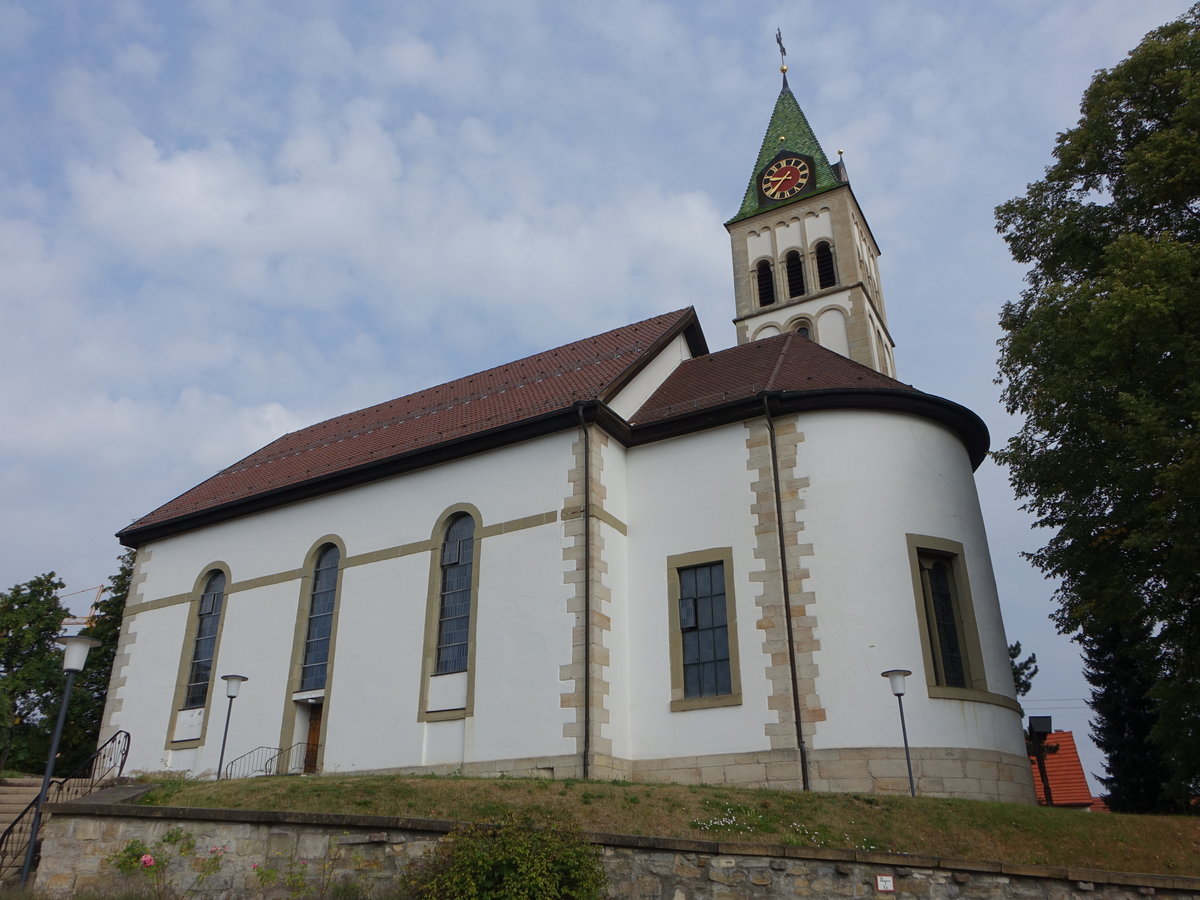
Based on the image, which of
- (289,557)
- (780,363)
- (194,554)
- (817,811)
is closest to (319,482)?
(289,557)

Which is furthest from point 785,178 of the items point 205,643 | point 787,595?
point 205,643

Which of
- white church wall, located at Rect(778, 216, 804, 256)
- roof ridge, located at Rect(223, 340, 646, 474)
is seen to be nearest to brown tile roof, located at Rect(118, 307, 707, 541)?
roof ridge, located at Rect(223, 340, 646, 474)

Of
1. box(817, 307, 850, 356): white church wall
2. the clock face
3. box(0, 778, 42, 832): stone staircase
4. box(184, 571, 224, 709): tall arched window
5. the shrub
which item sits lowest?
the shrub

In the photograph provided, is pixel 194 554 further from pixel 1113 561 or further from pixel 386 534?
pixel 1113 561

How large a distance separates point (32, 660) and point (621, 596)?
18573 mm

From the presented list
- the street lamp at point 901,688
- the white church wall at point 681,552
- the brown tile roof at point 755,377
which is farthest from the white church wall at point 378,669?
the street lamp at point 901,688

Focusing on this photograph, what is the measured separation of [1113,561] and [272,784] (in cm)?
1335

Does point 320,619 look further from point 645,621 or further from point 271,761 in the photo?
point 645,621

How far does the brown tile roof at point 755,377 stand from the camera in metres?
17.4

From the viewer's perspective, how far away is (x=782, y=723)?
48.4ft

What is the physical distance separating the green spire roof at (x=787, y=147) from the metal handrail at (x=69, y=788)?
83.1 ft

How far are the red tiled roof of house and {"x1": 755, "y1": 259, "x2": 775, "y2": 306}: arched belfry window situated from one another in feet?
53.0

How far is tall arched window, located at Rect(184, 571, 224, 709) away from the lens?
2034 cm

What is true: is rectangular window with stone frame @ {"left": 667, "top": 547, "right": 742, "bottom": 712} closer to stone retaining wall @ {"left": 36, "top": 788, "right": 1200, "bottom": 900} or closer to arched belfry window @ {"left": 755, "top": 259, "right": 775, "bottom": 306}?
stone retaining wall @ {"left": 36, "top": 788, "right": 1200, "bottom": 900}
